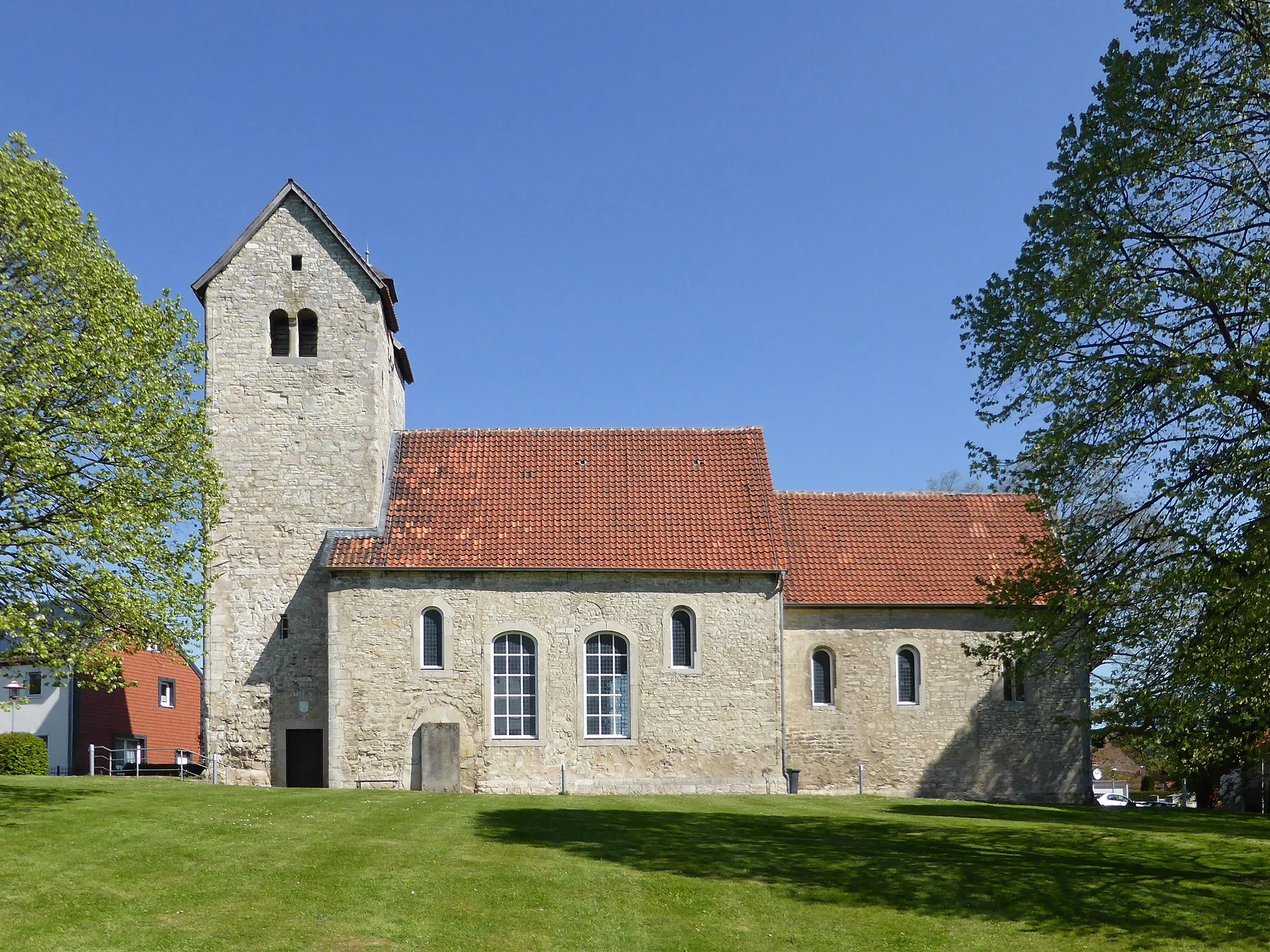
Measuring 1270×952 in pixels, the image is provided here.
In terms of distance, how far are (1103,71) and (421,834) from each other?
49.8ft

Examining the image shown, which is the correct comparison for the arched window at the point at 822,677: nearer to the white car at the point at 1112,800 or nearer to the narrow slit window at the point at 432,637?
the narrow slit window at the point at 432,637

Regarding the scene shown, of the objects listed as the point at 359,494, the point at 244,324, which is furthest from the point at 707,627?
the point at 244,324

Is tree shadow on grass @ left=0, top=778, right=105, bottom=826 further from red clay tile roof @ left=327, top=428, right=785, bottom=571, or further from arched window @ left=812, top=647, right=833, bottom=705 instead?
arched window @ left=812, top=647, right=833, bottom=705

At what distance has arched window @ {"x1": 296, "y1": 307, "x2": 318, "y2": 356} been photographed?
2914 cm

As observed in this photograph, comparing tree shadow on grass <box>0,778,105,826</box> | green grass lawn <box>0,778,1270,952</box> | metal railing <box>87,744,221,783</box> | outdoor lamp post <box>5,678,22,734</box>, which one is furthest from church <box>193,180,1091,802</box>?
outdoor lamp post <box>5,678,22,734</box>

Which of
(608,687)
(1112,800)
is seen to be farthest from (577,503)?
(1112,800)

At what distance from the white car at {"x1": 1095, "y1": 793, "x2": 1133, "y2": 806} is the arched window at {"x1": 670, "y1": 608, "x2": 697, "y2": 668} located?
702 inches

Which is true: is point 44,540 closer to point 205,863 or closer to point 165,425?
point 165,425

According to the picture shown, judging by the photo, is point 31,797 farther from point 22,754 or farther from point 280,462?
point 22,754

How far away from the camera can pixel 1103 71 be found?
16516 millimetres

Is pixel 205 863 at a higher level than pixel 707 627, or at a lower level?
lower

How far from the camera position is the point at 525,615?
27.9 m

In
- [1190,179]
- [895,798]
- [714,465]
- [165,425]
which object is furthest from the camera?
[714,465]

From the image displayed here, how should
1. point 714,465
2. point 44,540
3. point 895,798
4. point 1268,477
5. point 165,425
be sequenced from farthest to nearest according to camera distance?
point 714,465, point 895,798, point 165,425, point 44,540, point 1268,477
